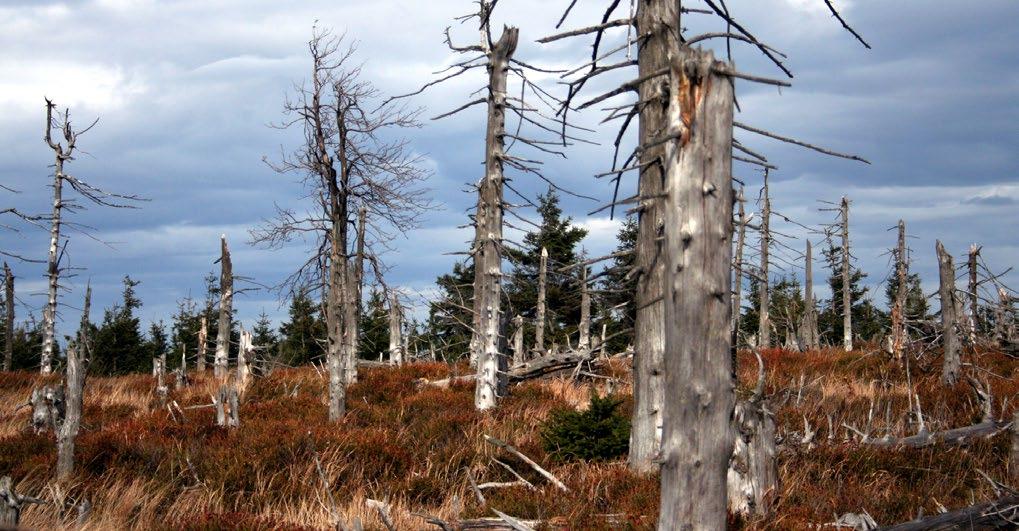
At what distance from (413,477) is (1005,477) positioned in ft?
22.1

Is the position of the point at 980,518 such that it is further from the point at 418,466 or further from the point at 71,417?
the point at 71,417

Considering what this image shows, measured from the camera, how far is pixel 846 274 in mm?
31500

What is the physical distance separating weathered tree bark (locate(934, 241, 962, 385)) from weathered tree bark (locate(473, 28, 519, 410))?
794cm

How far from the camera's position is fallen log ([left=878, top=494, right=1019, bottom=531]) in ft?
19.8

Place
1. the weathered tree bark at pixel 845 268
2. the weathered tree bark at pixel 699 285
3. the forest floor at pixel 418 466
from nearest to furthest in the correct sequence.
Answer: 1. the weathered tree bark at pixel 699 285
2. the forest floor at pixel 418 466
3. the weathered tree bark at pixel 845 268

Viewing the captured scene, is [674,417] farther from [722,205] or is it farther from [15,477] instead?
[15,477]

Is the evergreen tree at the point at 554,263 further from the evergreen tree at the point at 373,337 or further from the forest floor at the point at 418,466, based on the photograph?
the forest floor at the point at 418,466

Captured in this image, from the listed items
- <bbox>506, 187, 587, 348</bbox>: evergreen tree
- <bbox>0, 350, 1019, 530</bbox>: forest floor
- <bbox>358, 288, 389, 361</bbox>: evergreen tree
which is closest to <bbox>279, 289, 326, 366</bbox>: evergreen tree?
<bbox>358, 288, 389, 361</bbox>: evergreen tree

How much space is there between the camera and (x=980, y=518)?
6.24m

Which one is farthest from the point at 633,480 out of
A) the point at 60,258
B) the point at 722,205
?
the point at 60,258

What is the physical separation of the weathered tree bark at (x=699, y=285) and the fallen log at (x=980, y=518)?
258 cm

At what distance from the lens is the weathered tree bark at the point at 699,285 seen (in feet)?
14.2

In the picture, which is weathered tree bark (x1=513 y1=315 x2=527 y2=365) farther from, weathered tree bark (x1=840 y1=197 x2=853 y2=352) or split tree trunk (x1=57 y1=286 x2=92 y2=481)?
weathered tree bark (x1=840 y1=197 x2=853 y2=352)

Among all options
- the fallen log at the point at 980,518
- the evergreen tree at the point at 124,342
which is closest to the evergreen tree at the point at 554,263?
the evergreen tree at the point at 124,342
